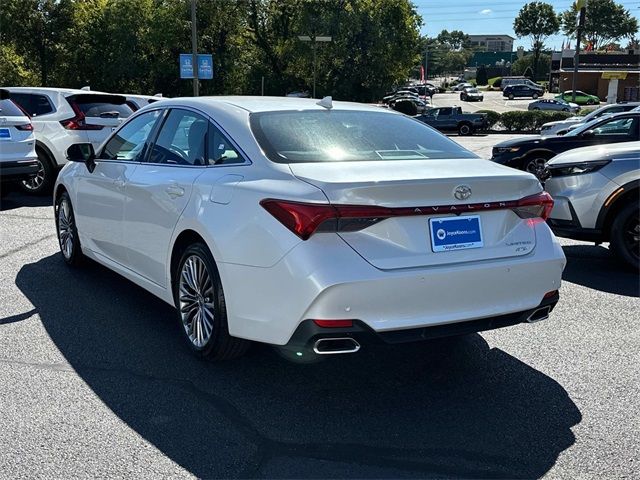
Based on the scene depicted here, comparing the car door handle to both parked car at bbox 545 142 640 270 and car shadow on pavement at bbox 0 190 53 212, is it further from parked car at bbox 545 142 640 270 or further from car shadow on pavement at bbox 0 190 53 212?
car shadow on pavement at bbox 0 190 53 212

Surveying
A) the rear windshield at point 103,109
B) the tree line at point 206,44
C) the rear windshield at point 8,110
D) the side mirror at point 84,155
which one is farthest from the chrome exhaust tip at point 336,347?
the tree line at point 206,44

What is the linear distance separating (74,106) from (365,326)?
954 centimetres

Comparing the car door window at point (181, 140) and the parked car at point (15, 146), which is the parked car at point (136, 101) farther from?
the car door window at point (181, 140)

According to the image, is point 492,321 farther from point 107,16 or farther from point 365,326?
point 107,16

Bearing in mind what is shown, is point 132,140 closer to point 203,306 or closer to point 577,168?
point 203,306

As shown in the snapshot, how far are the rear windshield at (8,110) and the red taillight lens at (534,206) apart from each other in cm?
849

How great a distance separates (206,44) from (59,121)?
36.2 metres

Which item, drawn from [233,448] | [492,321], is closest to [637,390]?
[492,321]

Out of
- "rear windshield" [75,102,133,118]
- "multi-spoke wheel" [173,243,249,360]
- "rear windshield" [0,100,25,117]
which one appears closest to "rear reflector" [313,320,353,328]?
"multi-spoke wheel" [173,243,249,360]

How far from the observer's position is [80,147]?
19.0ft

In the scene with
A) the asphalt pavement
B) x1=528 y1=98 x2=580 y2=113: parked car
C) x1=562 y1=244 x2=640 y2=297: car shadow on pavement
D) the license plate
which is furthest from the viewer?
x1=528 y1=98 x2=580 y2=113: parked car

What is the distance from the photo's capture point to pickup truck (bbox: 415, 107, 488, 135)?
3522cm

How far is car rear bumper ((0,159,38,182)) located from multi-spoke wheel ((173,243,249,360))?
6.58 metres

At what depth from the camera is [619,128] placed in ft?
36.0
